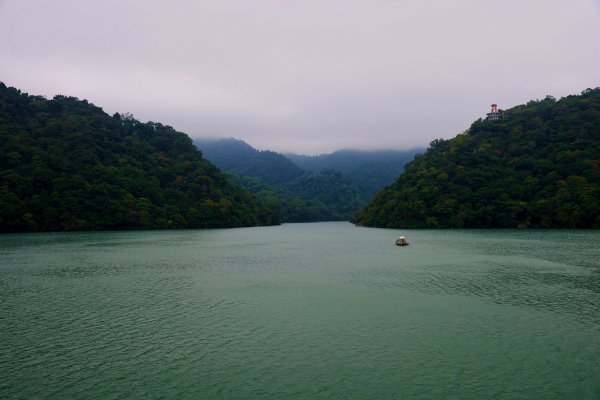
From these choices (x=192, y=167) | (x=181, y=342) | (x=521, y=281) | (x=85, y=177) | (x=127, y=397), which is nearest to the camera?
(x=127, y=397)

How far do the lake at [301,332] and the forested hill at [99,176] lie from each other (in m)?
47.9

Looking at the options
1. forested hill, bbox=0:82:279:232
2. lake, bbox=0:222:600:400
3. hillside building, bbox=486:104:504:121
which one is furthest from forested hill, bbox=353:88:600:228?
lake, bbox=0:222:600:400

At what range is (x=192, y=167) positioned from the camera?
373ft

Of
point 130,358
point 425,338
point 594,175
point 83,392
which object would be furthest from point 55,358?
point 594,175

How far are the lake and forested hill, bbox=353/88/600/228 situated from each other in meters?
49.7

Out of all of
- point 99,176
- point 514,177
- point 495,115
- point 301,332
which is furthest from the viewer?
point 495,115

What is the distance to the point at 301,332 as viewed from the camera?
17.4 meters

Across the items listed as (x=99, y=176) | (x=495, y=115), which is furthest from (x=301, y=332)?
(x=495, y=115)

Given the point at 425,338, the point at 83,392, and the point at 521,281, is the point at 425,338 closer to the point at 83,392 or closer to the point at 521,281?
the point at 83,392

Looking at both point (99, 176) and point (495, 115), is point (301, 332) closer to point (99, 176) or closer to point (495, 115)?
point (99, 176)

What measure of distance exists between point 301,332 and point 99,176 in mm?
81389

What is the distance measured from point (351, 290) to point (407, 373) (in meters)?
12.7

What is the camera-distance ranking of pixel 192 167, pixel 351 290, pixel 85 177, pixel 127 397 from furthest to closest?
pixel 192 167 < pixel 85 177 < pixel 351 290 < pixel 127 397

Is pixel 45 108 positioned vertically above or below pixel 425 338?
above
